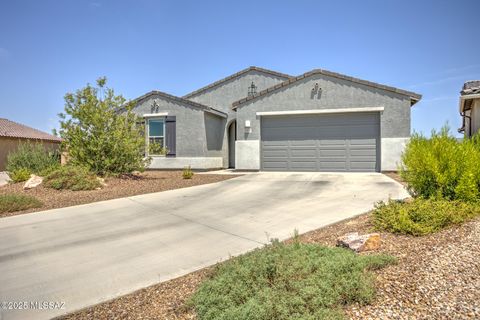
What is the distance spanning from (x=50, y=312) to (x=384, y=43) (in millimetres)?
13413

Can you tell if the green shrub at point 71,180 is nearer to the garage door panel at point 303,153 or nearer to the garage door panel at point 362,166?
the garage door panel at point 303,153

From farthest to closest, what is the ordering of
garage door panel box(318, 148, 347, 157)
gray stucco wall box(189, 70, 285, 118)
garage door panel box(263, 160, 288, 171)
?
1. gray stucco wall box(189, 70, 285, 118)
2. garage door panel box(263, 160, 288, 171)
3. garage door panel box(318, 148, 347, 157)

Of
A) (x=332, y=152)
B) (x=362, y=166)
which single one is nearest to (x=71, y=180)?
(x=332, y=152)

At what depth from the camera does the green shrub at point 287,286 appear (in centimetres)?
235

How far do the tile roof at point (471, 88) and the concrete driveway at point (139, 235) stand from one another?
387 cm

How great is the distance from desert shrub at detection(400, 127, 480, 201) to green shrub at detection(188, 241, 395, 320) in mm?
3172

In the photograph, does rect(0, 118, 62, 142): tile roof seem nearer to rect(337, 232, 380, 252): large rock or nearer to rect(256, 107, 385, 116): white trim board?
rect(256, 107, 385, 116): white trim board

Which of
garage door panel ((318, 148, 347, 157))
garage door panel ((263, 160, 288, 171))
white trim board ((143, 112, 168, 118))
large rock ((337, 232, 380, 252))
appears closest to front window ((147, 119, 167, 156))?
white trim board ((143, 112, 168, 118))

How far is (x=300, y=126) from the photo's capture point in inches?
555

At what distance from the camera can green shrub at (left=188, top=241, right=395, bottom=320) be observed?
7.70 ft

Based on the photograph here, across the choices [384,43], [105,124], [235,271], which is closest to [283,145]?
[384,43]

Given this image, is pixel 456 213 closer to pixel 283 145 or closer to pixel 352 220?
pixel 352 220

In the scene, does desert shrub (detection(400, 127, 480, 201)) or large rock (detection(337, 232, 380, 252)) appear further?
desert shrub (detection(400, 127, 480, 201))

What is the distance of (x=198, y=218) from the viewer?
6.08 meters
